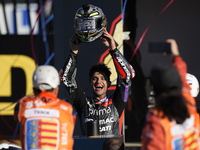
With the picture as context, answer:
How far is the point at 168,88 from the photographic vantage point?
1799 mm

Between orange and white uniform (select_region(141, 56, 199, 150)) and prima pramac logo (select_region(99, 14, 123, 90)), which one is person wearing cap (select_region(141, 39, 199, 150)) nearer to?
orange and white uniform (select_region(141, 56, 199, 150))

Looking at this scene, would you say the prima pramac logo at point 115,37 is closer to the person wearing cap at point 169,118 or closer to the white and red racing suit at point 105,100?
the white and red racing suit at point 105,100

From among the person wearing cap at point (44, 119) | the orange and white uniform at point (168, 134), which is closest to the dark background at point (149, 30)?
the person wearing cap at point (44, 119)

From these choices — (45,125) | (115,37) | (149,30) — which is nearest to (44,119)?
(45,125)

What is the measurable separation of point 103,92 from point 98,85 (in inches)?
3.7

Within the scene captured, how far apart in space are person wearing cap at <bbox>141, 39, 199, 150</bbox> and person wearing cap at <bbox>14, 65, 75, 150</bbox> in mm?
670

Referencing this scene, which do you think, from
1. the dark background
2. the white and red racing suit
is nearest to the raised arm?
the white and red racing suit

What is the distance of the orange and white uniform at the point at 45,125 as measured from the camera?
2.15 metres

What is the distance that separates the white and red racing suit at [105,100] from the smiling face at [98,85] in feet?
0.19

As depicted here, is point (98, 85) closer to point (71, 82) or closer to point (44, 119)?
point (71, 82)

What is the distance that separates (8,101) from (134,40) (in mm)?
2197

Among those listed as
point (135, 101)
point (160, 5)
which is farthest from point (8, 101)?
point (160, 5)

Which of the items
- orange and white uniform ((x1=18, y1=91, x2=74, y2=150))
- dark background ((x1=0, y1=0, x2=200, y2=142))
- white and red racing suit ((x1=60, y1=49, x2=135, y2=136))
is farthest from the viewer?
dark background ((x1=0, y1=0, x2=200, y2=142))

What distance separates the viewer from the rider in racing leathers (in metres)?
2.98
